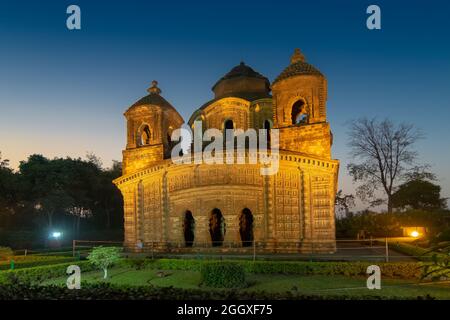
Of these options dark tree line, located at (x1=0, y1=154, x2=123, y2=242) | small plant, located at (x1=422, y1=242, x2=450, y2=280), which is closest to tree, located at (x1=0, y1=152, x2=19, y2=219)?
dark tree line, located at (x1=0, y1=154, x2=123, y2=242)

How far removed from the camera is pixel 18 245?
3158cm

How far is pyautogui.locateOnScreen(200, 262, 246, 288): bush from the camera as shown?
1122cm

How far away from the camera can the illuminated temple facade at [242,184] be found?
17.8 meters

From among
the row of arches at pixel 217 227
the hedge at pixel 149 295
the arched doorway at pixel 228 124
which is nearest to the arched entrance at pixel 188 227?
the row of arches at pixel 217 227

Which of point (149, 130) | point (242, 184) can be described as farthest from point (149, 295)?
point (149, 130)

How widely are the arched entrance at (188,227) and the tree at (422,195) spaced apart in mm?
27511

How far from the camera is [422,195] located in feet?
126

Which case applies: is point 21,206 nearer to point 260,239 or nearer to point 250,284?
point 260,239

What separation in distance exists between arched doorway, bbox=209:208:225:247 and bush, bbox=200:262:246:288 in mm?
8350

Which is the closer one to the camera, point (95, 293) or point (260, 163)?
point (95, 293)

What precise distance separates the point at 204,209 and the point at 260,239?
3565mm

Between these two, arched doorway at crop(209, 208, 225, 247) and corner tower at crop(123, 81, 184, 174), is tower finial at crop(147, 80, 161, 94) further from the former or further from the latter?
arched doorway at crop(209, 208, 225, 247)
